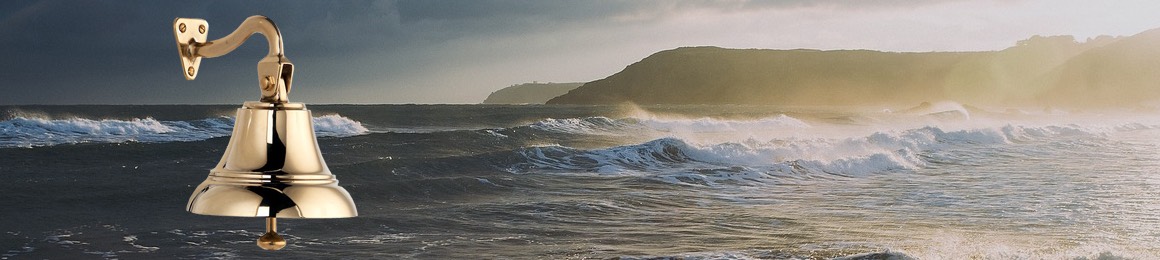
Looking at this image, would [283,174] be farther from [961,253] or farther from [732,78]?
[732,78]

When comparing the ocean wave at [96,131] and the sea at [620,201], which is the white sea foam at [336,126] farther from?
the sea at [620,201]

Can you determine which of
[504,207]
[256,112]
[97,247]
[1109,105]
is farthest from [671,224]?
[1109,105]

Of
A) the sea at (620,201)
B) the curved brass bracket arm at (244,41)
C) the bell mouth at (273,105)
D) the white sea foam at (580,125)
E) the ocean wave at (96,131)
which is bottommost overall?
the sea at (620,201)

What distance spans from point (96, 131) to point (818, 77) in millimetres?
134369

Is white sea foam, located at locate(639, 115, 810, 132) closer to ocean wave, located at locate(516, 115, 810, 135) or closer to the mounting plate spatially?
Result: ocean wave, located at locate(516, 115, 810, 135)

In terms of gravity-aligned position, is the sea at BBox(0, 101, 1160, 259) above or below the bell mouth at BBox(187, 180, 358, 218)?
below

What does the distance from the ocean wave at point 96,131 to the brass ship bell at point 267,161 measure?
27.9 metres

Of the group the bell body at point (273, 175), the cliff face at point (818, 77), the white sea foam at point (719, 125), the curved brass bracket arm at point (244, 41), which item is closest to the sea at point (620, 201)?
the bell body at point (273, 175)

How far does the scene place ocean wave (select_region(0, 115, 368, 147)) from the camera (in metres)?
29.2

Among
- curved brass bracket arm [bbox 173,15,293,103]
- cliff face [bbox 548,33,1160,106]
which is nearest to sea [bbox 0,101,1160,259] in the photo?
curved brass bracket arm [bbox 173,15,293,103]

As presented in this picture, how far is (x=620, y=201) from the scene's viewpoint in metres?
15.7

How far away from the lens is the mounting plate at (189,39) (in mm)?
1873

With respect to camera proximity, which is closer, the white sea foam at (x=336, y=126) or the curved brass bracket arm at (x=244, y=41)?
the curved brass bracket arm at (x=244, y=41)

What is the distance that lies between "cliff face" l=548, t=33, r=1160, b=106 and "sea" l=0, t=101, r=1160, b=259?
347 ft
